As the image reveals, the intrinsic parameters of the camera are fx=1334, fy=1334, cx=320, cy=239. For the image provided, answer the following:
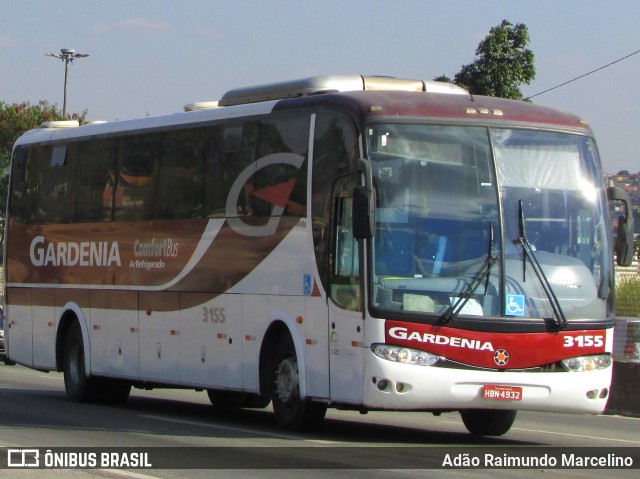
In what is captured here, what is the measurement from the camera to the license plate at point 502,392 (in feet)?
41.2

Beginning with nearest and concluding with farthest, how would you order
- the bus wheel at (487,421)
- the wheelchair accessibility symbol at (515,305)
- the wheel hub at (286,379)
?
the wheelchair accessibility symbol at (515,305) → the wheel hub at (286,379) → the bus wheel at (487,421)

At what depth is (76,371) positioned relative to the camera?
750 inches

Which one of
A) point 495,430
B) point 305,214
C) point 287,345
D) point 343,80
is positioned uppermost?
point 343,80

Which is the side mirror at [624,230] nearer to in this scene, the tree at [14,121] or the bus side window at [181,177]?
the bus side window at [181,177]

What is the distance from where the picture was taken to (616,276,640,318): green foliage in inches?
1161

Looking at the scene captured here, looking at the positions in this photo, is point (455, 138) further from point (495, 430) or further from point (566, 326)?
point (495, 430)

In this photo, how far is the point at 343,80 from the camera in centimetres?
1450

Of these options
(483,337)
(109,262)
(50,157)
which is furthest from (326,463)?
(50,157)

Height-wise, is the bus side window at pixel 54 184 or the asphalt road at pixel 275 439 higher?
the bus side window at pixel 54 184

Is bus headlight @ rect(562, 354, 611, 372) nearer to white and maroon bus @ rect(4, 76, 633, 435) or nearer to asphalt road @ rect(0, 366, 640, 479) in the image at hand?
white and maroon bus @ rect(4, 76, 633, 435)

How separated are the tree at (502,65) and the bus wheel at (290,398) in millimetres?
19594

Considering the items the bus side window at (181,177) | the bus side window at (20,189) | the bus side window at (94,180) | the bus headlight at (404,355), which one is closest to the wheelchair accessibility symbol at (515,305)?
the bus headlight at (404,355)

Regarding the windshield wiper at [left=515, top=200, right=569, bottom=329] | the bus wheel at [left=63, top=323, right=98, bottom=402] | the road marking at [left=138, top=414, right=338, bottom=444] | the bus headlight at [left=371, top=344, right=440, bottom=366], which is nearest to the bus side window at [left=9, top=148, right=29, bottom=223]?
the bus wheel at [left=63, top=323, right=98, bottom=402]

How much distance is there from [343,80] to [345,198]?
1869 millimetres
